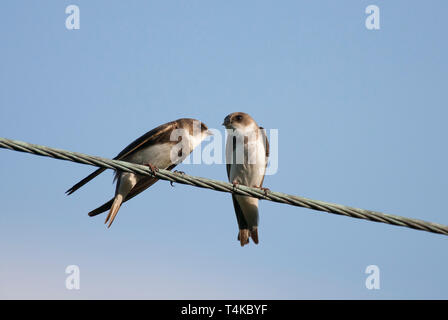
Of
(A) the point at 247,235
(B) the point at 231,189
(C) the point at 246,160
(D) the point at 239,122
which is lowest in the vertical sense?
(A) the point at 247,235

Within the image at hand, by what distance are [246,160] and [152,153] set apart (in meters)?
1.16

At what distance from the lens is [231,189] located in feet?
16.3

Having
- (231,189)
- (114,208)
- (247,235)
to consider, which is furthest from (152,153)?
(231,189)

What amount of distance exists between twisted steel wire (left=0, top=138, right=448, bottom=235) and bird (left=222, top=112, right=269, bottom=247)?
8.38 ft

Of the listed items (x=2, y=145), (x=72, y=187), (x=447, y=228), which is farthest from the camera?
(x=72, y=187)

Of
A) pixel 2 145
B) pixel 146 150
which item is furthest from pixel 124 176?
pixel 2 145

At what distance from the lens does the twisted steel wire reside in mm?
4453

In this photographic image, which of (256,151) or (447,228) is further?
(256,151)

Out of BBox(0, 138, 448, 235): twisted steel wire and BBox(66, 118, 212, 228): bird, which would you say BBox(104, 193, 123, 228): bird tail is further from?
BBox(0, 138, 448, 235): twisted steel wire

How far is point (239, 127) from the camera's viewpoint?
26.0 feet

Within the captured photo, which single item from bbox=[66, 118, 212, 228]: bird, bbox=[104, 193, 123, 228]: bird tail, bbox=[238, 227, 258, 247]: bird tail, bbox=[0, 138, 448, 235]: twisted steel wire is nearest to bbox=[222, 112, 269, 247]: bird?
bbox=[238, 227, 258, 247]: bird tail

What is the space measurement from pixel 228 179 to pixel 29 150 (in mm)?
3995

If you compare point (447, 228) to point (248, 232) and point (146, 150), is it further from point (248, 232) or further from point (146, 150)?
point (146, 150)

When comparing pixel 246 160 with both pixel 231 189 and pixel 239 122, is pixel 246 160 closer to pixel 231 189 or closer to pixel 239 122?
pixel 239 122
